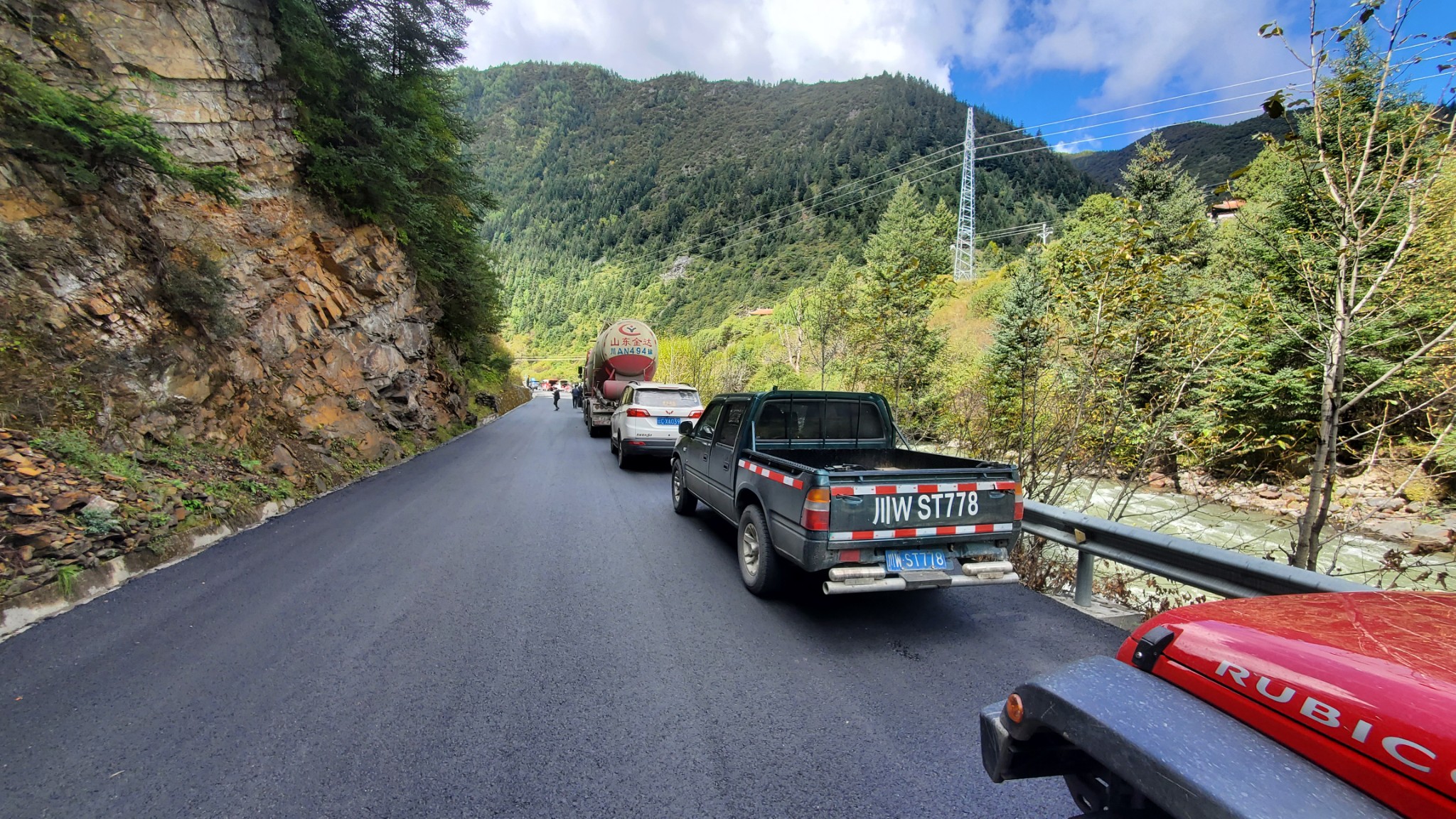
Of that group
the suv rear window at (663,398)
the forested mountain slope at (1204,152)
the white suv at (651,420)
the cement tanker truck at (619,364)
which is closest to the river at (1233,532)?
the white suv at (651,420)

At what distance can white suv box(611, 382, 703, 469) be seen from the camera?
34.9 feet

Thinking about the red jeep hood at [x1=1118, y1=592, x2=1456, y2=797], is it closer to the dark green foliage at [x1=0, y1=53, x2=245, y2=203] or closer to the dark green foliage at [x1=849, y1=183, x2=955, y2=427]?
the dark green foliage at [x1=849, y1=183, x2=955, y2=427]

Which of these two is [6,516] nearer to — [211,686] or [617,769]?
[211,686]

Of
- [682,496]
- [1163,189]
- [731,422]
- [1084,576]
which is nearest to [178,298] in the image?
[682,496]

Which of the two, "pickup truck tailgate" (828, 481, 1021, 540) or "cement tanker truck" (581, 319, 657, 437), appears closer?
"pickup truck tailgate" (828, 481, 1021, 540)

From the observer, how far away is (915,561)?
12.7ft

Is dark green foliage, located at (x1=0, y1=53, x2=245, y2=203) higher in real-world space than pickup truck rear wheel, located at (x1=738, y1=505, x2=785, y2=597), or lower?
higher

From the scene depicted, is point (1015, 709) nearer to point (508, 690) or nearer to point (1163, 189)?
point (508, 690)

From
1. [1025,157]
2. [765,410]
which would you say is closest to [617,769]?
[765,410]

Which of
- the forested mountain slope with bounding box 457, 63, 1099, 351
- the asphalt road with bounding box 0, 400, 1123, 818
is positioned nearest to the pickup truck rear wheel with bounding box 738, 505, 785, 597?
the asphalt road with bounding box 0, 400, 1123, 818

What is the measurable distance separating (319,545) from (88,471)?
1.97m

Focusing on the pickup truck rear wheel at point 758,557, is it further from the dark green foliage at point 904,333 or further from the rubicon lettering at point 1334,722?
the dark green foliage at point 904,333

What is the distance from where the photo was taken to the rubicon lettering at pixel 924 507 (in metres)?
3.72

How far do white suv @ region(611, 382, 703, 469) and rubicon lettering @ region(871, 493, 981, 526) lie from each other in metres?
6.72
